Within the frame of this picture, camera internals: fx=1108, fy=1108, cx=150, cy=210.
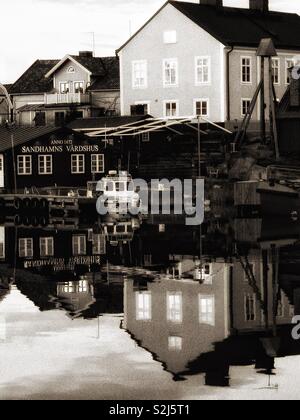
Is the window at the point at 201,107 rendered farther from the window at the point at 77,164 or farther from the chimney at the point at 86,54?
the chimney at the point at 86,54

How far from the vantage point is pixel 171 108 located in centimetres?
6931

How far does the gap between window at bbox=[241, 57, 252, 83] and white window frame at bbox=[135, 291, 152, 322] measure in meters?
45.2

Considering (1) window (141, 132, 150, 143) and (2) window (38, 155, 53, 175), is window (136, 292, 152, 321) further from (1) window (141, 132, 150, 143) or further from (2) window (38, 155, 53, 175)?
(1) window (141, 132, 150, 143)

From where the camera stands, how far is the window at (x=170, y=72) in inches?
2719

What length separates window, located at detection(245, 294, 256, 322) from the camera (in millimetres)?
21094

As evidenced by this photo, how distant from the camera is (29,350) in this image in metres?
18.2

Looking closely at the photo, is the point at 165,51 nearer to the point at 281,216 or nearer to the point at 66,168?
the point at 66,168

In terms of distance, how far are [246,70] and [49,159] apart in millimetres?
14112

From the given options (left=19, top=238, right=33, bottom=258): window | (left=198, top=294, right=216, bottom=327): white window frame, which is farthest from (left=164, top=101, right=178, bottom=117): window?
(left=198, top=294, right=216, bottom=327): white window frame

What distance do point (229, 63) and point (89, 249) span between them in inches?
1311

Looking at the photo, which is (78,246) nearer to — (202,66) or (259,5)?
(202,66)

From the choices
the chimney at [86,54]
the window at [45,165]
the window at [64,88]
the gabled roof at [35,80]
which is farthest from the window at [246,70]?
the gabled roof at [35,80]

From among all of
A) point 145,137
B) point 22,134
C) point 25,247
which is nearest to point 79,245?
point 25,247
